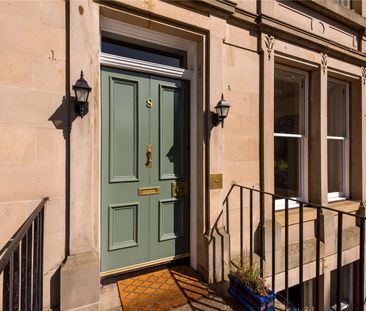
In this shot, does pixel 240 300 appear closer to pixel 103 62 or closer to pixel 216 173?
pixel 216 173

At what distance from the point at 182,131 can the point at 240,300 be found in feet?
7.22

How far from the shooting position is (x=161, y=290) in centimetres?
280

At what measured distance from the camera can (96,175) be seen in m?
2.62

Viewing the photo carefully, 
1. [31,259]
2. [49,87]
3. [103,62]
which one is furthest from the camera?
[103,62]

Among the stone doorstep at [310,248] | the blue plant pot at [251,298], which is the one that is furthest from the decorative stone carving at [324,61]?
the blue plant pot at [251,298]

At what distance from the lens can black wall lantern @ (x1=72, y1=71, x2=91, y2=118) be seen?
234cm

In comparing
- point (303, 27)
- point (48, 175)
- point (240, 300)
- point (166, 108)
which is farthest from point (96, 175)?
point (303, 27)

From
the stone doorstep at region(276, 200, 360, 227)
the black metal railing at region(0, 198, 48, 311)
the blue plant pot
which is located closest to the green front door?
the black metal railing at region(0, 198, 48, 311)

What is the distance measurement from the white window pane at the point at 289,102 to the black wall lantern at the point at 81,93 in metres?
3.20

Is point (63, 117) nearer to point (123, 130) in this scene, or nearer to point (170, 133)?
point (123, 130)

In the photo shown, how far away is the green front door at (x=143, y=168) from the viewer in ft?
9.46

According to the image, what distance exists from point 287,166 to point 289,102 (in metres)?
1.22

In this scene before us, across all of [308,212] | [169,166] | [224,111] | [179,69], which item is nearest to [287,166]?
[308,212]

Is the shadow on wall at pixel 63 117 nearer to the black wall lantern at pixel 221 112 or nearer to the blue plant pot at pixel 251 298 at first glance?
the black wall lantern at pixel 221 112
